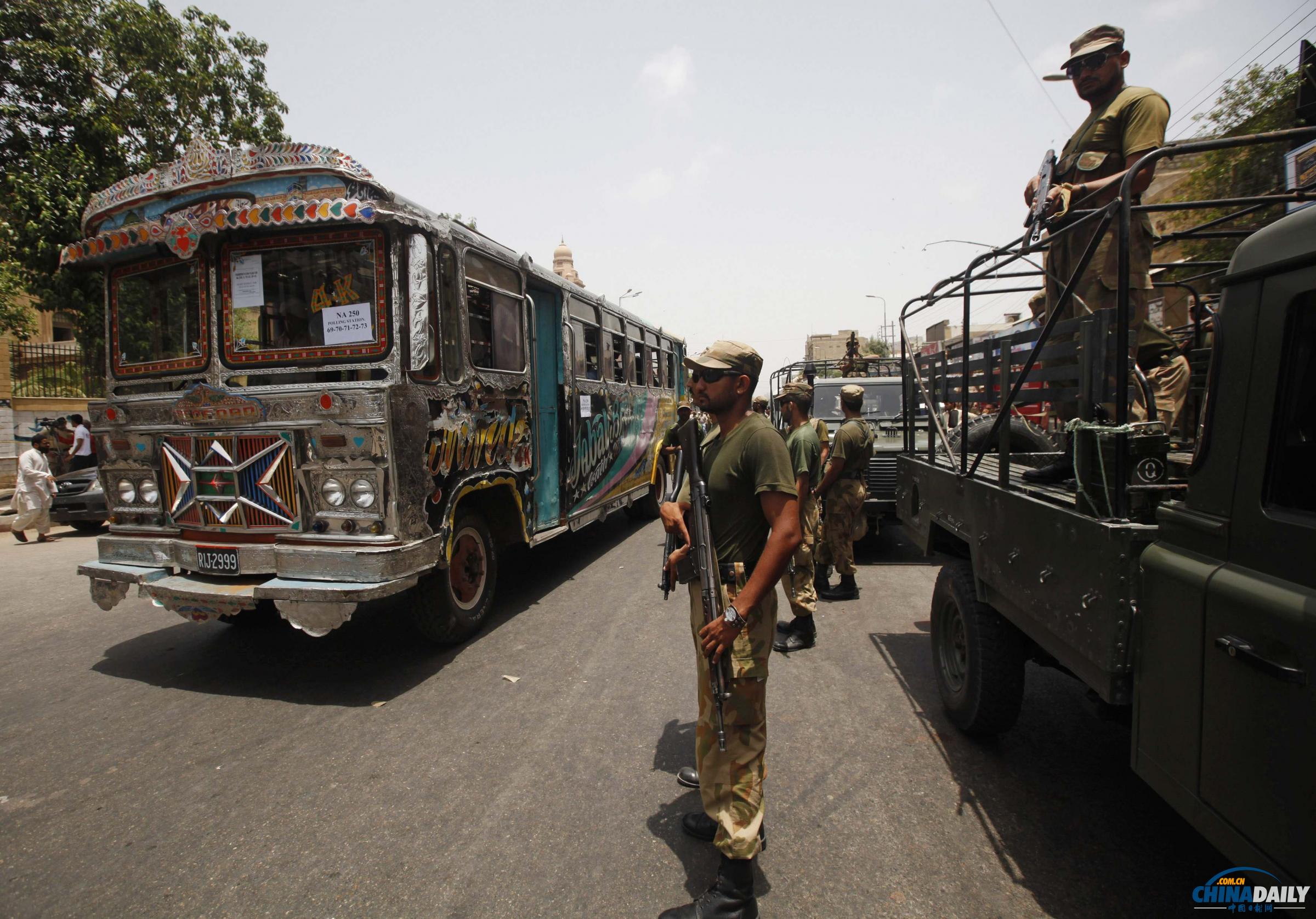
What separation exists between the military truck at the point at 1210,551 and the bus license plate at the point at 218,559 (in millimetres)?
4353

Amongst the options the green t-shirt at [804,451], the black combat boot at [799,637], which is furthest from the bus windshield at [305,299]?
the black combat boot at [799,637]

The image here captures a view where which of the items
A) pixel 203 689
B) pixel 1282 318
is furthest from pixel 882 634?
pixel 203 689

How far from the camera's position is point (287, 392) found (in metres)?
4.20

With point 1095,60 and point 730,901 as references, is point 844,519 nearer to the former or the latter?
point 1095,60

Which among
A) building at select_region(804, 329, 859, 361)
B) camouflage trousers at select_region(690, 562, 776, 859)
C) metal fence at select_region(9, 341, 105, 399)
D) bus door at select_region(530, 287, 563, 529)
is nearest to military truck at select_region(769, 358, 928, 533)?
bus door at select_region(530, 287, 563, 529)

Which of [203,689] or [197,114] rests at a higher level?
[197,114]

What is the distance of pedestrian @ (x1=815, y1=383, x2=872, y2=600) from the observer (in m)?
5.96

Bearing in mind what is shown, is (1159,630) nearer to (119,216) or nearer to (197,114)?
(119,216)

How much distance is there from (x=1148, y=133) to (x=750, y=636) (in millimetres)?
3055

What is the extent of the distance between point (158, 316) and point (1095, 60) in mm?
5916

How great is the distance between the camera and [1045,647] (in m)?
2.68

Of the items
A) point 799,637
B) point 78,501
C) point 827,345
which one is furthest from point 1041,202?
point 827,345

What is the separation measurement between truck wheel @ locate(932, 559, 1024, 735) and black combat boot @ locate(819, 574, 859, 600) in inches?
97.4

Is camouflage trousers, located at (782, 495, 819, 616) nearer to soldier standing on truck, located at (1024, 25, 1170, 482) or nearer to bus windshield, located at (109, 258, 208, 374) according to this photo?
soldier standing on truck, located at (1024, 25, 1170, 482)
